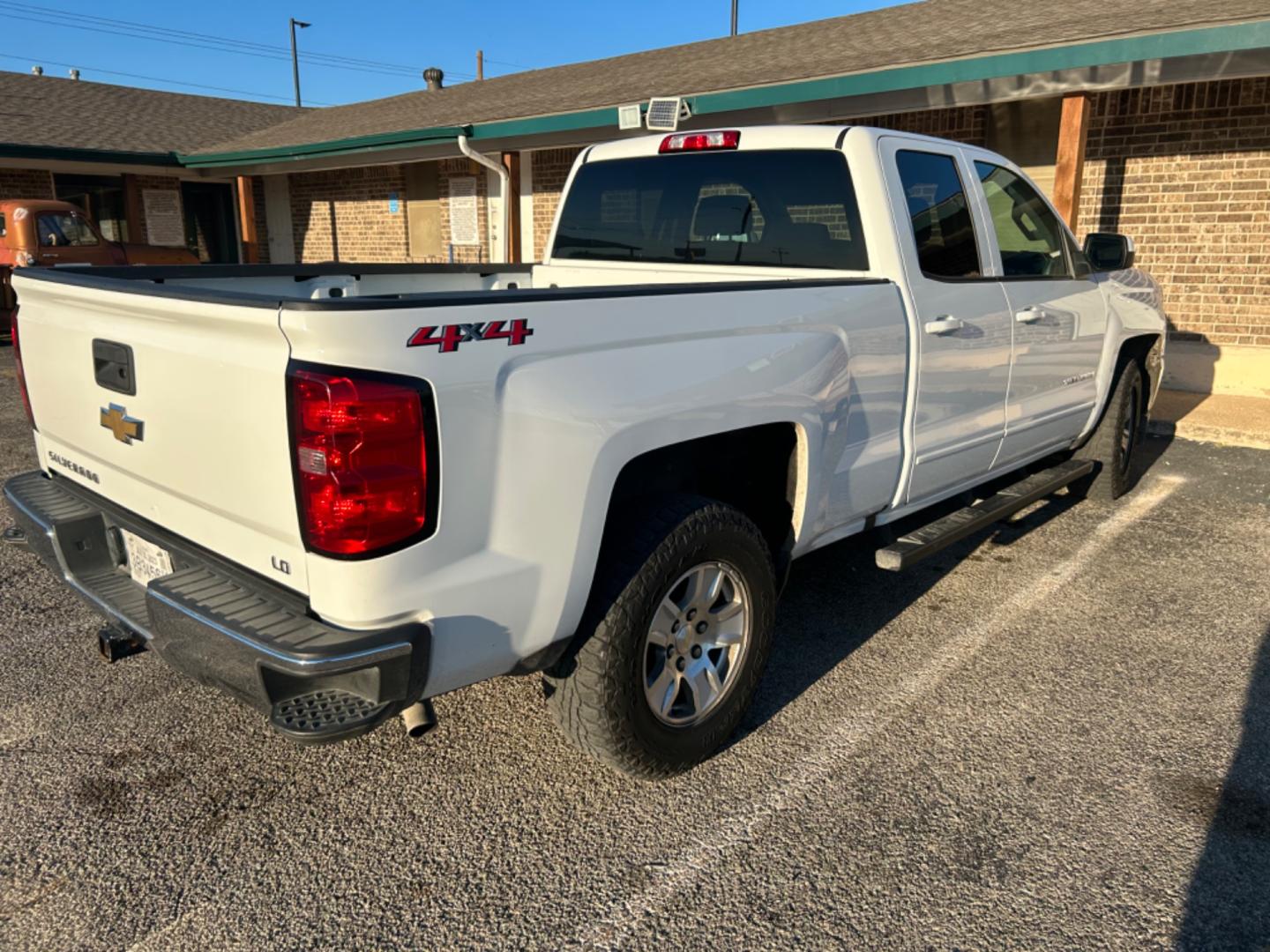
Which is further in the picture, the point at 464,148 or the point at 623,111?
the point at 464,148

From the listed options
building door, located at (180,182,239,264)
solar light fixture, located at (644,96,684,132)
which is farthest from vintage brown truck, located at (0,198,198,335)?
solar light fixture, located at (644,96,684,132)

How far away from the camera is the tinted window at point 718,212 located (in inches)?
149

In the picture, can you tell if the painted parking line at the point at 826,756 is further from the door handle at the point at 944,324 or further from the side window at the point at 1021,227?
the side window at the point at 1021,227

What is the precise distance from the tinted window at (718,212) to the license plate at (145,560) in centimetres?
246

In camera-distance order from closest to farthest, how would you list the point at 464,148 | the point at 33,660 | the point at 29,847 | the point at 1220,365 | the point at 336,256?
the point at 29,847, the point at 33,660, the point at 1220,365, the point at 464,148, the point at 336,256

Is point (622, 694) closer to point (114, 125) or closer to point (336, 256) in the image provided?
point (336, 256)

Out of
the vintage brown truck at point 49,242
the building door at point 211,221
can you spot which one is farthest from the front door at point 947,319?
the building door at point 211,221

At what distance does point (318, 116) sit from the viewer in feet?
72.9

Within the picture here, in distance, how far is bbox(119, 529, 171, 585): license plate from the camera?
8.93 ft

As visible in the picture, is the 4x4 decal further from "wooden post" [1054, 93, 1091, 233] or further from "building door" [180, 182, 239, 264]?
"building door" [180, 182, 239, 264]

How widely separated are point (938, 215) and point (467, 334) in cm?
251

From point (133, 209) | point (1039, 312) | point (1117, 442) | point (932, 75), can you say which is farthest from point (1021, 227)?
point (133, 209)

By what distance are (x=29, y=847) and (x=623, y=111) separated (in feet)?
22.1

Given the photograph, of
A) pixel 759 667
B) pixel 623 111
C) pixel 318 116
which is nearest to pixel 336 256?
pixel 318 116
